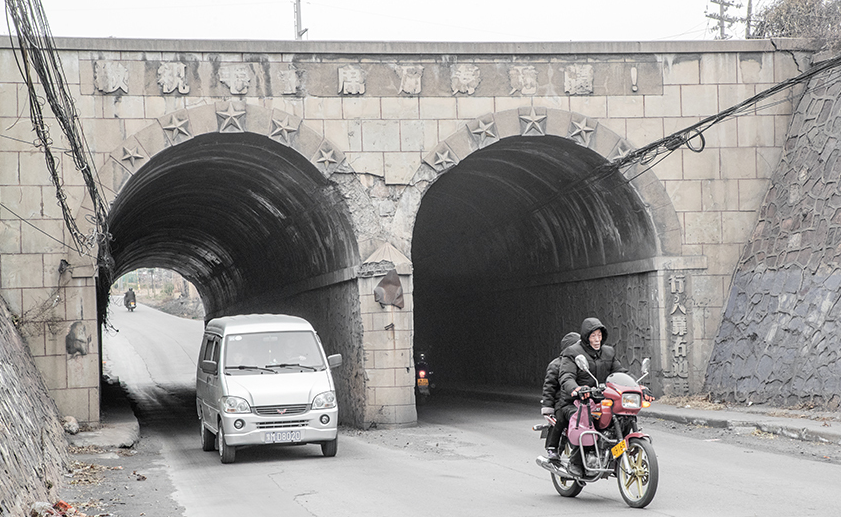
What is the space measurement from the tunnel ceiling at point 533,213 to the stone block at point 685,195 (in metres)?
0.63

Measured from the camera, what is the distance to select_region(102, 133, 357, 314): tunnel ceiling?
17281mm

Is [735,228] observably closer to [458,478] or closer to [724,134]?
[724,134]

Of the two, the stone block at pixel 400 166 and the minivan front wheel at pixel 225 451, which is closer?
the minivan front wheel at pixel 225 451

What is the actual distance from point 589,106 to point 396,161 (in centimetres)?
380

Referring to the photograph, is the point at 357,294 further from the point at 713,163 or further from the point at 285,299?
the point at 285,299

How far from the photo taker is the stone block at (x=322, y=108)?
654 inches

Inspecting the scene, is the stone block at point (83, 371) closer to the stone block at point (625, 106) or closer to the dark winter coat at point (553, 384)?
the dark winter coat at point (553, 384)

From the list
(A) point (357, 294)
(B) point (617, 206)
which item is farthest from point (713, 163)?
(A) point (357, 294)

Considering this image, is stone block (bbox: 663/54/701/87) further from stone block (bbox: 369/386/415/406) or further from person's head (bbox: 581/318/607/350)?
person's head (bbox: 581/318/607/350)

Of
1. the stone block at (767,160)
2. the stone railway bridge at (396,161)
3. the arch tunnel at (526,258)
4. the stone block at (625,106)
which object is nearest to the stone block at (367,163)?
the stone railway bridge at (396,161)

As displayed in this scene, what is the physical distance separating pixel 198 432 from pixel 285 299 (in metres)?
8.26

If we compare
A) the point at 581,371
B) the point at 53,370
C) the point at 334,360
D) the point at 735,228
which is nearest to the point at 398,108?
the point at 334,360

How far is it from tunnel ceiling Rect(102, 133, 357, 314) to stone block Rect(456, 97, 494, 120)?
2.74 meters

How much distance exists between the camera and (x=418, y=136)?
1692 cm
